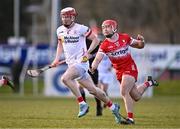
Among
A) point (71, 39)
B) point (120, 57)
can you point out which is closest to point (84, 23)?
point (71, 39)

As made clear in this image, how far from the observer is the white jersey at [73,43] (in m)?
20.1

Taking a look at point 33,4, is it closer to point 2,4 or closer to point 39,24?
point 39,24

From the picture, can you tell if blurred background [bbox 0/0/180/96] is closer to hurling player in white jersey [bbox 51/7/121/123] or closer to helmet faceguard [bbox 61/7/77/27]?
hurling player in white jersey [bbox 51/7/121/123]

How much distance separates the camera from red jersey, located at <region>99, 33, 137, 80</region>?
1883 cm

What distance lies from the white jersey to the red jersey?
132cm

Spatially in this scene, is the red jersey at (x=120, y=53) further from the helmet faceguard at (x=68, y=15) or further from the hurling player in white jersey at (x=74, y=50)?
the helmet faceguard at (x=68, y=15)

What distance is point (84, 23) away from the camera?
7700cm

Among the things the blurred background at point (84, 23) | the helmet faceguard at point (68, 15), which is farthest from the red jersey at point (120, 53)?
the blurred background at point (84, 23)

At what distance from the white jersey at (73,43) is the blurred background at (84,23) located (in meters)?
16.4

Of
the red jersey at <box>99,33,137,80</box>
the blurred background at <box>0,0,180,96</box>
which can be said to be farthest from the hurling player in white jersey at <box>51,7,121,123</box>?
the blurred background at <box>0,0,180,96</box>

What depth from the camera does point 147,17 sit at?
70.4 metres

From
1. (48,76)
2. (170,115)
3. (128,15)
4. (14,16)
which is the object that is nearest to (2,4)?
(14,16)

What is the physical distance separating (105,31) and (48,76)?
62.5 ft

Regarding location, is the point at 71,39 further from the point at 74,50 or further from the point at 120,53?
the point at 120,53
